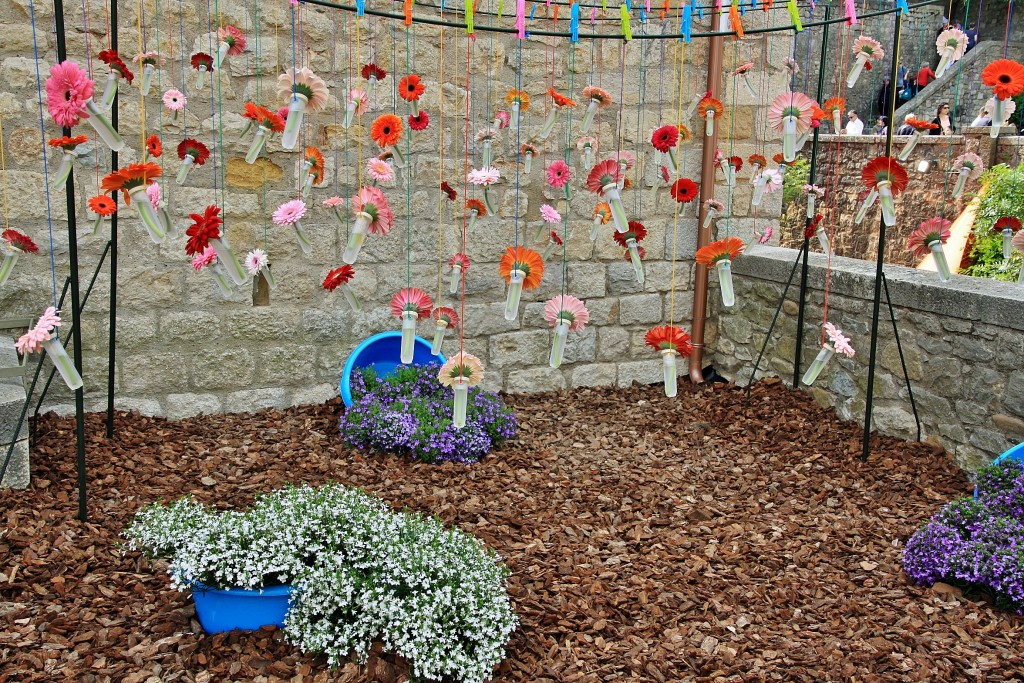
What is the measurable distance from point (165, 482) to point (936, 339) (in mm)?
3347

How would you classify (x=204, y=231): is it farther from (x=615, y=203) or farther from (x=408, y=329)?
(x=615, y=203)

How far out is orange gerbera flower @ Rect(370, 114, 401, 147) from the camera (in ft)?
8.31

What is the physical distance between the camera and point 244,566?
2332mm

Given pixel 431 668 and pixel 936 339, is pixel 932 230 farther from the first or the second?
pixel 431 668

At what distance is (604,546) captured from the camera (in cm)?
327

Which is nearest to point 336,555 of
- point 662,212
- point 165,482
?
point 165,482

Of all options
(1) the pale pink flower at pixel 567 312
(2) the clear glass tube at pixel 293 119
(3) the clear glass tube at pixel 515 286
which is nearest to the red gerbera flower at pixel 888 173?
(1) the pale pink flower at pixel 567 312

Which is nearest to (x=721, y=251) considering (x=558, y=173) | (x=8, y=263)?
(x=558, y=173)

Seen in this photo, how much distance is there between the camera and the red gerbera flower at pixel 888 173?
287 cm

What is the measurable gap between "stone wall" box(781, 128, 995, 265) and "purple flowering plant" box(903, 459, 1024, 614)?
550cm

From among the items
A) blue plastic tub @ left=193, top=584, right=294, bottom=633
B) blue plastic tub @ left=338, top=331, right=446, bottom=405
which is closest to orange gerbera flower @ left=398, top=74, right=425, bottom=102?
blue plastic tub @ left=193, top=584, right=294, bottom=633

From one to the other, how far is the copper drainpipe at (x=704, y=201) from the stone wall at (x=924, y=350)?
0.33 m

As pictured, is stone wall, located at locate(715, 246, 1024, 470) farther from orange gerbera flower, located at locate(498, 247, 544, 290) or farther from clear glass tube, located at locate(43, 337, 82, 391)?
clear glass tube, located at locate(43, 337, 82, 391)

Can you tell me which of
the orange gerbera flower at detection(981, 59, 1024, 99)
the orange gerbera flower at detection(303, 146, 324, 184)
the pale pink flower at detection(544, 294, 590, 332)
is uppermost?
the orange gerbera flower at detection(981, 59, 1024, 99)
